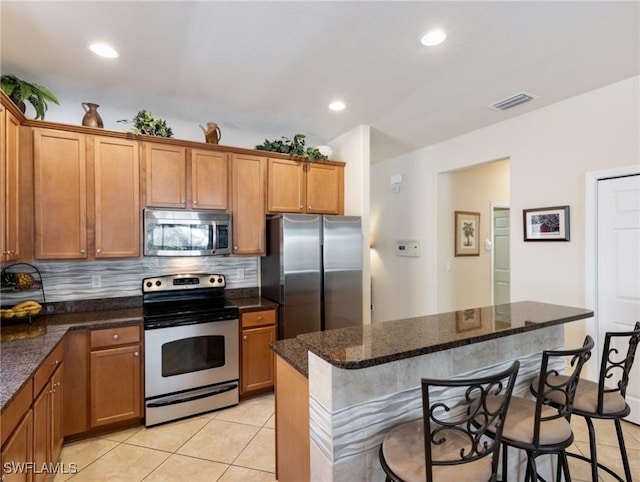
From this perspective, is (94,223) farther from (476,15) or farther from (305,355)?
(476,15)

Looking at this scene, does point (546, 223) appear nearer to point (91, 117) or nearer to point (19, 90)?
point (91, 117)

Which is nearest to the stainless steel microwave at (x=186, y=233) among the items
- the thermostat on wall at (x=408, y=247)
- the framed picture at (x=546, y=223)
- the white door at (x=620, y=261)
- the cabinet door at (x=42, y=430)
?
the cabinet door at (x=42, y=430)

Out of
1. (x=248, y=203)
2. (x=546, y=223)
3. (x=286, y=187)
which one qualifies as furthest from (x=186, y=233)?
(x=546, y=223)

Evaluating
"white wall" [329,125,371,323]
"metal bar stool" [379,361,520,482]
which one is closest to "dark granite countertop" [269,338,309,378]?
"metal bar stool" [379,361,520,482]

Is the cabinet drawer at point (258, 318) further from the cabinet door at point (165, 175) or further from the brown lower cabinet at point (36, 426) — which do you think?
the brown lower cabinet at point (36, 426)

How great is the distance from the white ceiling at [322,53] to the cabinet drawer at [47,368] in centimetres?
197

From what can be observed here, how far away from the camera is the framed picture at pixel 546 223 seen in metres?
3.01

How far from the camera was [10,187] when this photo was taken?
2197mm

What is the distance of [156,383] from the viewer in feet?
8.86

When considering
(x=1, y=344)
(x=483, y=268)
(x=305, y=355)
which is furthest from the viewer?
(x=483, y=268)

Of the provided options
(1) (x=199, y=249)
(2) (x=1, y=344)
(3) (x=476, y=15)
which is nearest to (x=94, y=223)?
(1) (x=199, y=249)

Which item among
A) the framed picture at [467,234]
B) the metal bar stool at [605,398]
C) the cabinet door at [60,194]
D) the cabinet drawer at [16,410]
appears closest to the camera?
the cabinet drawer at [16,410]

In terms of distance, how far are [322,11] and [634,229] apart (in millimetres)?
2840

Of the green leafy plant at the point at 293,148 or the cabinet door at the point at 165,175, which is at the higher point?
the green leafy plant at the point at 293,148
